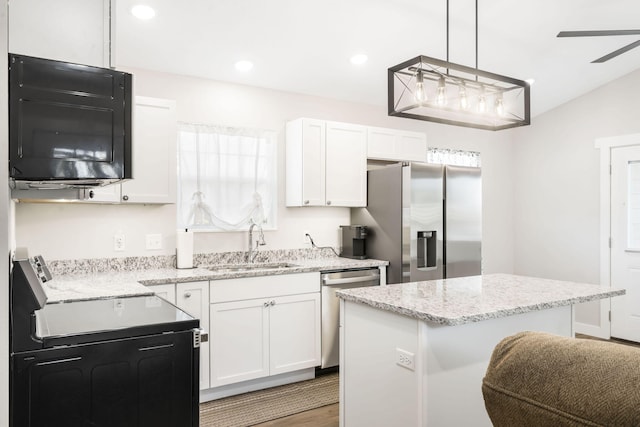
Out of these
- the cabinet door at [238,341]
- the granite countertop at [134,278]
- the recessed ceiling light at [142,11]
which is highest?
the recessed ceiling light at [142,11]

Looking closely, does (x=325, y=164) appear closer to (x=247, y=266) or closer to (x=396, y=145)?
(x=396, y=145)

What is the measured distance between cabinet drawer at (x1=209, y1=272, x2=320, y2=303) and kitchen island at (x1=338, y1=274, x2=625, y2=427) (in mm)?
1068

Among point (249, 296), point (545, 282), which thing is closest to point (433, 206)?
point (545, 282)

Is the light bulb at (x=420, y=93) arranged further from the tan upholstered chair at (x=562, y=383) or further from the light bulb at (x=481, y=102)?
the tan upholstered chair at (x=562, y=383)

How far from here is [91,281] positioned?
113 inches

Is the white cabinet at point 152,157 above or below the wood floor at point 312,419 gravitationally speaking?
above

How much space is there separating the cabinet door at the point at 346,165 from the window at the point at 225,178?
51 cm

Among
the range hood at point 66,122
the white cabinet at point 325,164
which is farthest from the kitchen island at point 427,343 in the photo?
the white cabinet at point 325,164

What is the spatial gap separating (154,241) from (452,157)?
11.2 ft

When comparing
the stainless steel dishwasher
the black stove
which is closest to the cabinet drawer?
the stainless steel dishwasher

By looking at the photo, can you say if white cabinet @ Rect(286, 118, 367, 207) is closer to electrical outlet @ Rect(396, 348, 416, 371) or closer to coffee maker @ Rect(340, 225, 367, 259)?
coffee maker @ Rect(340, 225, 367, 259)

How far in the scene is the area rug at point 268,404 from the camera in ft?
9.59

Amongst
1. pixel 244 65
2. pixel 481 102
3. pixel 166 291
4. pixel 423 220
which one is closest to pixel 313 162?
pixel 244 65

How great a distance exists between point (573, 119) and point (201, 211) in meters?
4.17
